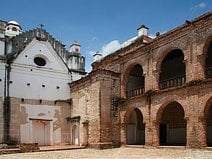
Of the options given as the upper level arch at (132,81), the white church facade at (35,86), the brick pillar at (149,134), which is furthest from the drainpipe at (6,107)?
the brick pillar at (149,134)

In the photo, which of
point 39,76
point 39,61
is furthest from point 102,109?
point 39,61

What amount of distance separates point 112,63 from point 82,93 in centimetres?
337

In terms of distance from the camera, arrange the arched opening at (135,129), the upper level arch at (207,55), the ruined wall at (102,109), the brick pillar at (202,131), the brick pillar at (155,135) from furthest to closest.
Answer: the arched opening at (135,129), the ruined wall at (102,109), the brick pillar at (155,135), the upper level arch at (207,55), the brick pillar at (202,131)

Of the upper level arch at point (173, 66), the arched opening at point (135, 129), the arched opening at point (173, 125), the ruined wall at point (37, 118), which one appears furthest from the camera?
the arched opening at point (135, 129)

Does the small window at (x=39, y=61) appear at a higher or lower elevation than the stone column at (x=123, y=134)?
higher

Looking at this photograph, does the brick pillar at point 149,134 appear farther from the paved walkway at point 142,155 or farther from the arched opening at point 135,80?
the arched opening at point 135,80

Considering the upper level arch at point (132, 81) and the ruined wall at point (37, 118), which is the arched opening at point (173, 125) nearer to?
the upper level arch at point (132, 81)

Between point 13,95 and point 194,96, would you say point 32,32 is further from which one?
point 194,96

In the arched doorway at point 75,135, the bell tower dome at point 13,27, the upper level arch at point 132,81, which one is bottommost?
the arched doorway at point 75,135

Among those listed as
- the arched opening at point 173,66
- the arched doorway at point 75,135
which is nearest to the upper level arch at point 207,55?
the arched opening at point 173,66

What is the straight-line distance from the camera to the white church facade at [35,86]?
2230cm

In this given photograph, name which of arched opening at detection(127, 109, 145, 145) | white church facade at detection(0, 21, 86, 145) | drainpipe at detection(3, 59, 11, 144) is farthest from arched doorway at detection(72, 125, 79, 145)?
drainpipe at detection(3, 59, 11, 144)

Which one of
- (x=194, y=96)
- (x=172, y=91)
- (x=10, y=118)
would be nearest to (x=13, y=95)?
(x=10, y=118)

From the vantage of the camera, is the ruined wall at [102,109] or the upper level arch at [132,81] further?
the upper level arch at [132,81]
